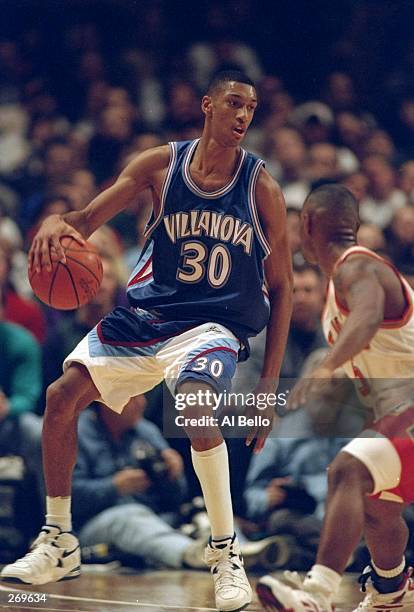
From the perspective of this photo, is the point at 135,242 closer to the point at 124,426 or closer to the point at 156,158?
the point at 156,158

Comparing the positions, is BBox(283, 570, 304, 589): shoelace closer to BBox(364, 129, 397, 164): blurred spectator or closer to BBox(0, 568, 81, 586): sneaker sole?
BBox(0, 568, 81, 586): sneaker sole

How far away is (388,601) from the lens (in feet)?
13.4

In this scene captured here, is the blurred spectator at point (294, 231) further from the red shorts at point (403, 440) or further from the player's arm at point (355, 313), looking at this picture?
the red shorts at point (403, 440)

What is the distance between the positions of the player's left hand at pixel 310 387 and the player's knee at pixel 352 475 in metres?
0.36

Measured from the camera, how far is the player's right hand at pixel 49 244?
4262 millimetres

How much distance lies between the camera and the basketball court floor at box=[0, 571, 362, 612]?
166 inches

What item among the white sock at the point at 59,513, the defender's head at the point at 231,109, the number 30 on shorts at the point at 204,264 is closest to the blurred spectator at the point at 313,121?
the defender's head at the point at 231,109

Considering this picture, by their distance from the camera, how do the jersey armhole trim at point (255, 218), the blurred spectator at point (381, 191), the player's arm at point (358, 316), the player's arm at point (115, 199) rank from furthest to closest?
the blurred spectator at point (381, 191) → the player's arm at point (115, 199) → the jersey armhole trim at point (255, 218) → the player's arm at point (358, 316)

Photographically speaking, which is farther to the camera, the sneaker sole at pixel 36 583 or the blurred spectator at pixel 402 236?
the blurred spectator at pixel 402 236

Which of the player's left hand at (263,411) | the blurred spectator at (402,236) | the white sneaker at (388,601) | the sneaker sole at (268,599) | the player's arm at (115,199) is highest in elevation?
the player's arm at (115,199)

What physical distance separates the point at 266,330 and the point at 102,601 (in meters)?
1.28

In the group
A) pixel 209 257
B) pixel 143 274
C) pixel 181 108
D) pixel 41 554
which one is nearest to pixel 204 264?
pixel 209 257

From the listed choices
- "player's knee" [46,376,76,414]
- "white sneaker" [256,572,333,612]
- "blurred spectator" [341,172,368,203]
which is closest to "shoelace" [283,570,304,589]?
"white sneaker" [256,572,333,612]

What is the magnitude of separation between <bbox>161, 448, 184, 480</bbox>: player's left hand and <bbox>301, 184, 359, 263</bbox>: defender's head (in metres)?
1.02
